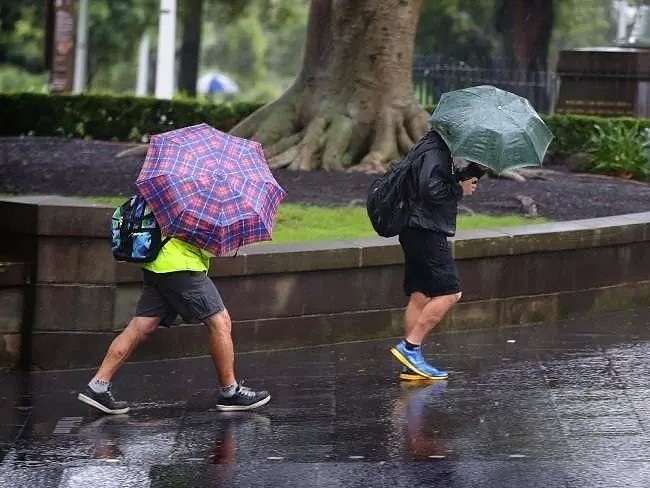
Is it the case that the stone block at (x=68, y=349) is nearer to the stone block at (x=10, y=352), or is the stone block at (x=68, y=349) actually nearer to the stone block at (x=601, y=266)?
the stone block at (x=10, y=352)

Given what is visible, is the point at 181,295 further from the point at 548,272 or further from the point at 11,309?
the point at 548,272

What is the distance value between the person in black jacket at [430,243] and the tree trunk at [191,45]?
3094 cm

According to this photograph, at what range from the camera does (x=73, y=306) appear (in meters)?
8.80

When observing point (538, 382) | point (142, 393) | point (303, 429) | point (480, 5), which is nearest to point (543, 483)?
point (303, 429)

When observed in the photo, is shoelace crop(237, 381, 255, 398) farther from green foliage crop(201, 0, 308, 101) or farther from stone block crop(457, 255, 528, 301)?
green foliage crop(201, 0, 308, 101)

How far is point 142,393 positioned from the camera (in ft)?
27.4

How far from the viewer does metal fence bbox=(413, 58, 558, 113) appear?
22.0 meters

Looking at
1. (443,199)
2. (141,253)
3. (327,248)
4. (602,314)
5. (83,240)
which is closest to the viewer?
(141,253)

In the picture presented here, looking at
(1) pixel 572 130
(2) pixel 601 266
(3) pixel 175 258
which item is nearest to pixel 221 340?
(3) pixel 175 258

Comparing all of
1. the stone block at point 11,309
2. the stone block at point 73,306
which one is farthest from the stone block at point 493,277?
the stone block at point 11,309

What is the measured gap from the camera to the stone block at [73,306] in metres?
8.77

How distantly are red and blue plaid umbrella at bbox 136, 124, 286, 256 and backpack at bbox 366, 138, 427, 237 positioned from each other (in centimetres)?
93

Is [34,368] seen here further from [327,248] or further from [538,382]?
[538,382]

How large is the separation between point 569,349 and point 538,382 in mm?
1070
